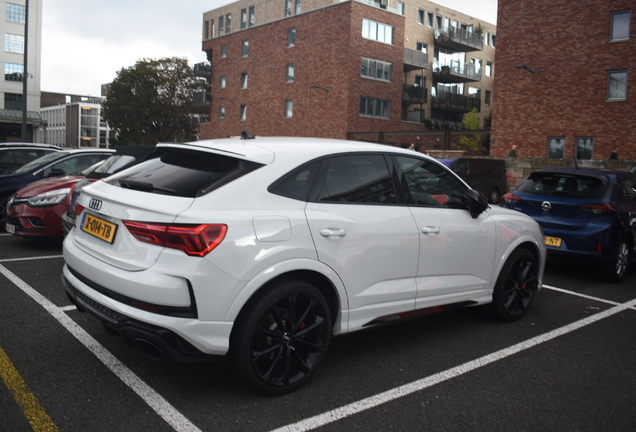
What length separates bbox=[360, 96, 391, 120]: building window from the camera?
1656 inches

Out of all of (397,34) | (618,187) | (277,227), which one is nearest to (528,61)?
(397,34)

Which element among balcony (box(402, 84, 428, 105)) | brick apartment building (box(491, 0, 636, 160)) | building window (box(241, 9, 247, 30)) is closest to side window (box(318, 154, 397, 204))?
brick apartment building (box(491, 0, 636, 160))

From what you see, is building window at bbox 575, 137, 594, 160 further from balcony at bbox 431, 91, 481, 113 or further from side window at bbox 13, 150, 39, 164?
side window at bbox 13, 150, 39, 164

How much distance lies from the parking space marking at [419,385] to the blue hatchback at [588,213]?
1925mm

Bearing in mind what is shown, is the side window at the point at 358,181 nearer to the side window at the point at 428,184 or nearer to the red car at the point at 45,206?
the side window at the point at 428,184

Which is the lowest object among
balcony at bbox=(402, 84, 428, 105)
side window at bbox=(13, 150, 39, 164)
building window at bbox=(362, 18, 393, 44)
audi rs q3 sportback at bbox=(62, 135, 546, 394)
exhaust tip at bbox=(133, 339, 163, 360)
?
exhaust tip at bbox=(133, 339, 163, 360)

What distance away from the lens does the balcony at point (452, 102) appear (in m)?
49.5

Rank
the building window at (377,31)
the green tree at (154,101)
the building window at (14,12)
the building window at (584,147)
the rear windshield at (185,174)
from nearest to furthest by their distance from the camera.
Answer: the rear windshield at (185,174), the building window at (584,147), the building window at (377,31), the green tree at (154,101), the building window at (14,12)

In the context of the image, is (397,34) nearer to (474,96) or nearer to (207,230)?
(474,96)

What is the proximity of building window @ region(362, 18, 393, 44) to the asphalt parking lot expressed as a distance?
→ 38886 millimetres

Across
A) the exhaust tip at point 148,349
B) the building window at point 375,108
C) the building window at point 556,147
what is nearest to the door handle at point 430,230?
the exhaust tip at point 148,349

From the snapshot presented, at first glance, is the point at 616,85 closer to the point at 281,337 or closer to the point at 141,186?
the point at 281,337

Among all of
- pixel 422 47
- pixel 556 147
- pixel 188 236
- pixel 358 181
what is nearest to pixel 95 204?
pixel 188 236

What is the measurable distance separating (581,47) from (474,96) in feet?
90.4
